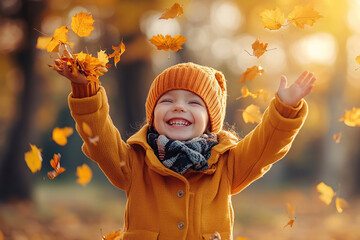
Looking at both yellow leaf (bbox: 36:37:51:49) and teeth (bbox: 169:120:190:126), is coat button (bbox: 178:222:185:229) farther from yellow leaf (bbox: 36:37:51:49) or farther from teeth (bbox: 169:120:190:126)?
yellow leaf (bbox: 36:37:51:49)

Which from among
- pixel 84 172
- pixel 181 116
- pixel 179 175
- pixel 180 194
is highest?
pixel 181 116

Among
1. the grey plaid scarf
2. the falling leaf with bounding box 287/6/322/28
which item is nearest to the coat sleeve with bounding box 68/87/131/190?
the grey plaid scarf

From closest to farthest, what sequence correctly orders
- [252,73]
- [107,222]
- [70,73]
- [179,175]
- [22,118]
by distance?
[70,73] < [179,175] < [252,73] < [107,222] < [22,118]

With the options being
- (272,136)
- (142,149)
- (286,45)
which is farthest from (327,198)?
(286,45)

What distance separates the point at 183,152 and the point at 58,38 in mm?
917

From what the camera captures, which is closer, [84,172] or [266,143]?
[266,143]

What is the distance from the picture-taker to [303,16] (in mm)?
2625

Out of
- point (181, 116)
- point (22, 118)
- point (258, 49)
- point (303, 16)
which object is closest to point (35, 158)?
point (181, 116)

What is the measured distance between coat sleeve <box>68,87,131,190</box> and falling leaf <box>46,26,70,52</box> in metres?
0.32

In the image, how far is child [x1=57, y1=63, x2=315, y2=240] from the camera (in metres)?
2.38

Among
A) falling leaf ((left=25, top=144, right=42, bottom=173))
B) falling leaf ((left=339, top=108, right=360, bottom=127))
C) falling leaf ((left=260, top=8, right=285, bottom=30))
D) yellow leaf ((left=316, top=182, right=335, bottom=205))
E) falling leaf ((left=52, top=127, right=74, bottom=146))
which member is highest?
falling leaf ((left=260, top=8, right=285, bottom=30))

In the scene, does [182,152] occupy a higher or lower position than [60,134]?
higher

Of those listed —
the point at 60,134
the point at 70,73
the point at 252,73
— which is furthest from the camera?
the point at 60,134

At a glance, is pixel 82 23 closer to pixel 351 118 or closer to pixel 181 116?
pixel 181 116
